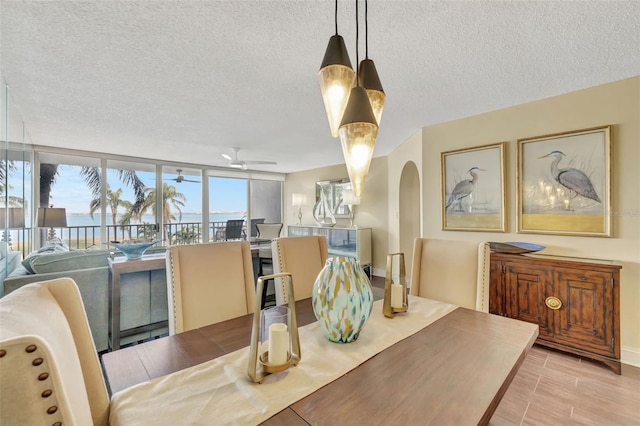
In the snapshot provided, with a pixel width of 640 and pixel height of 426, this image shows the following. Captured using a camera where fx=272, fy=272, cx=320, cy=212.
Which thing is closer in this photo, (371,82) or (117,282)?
(371,82)

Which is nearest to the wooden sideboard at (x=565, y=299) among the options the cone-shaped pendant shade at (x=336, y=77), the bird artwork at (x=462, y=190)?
the bird artwork at (x=462, y=190)

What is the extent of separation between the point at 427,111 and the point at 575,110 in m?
1.27

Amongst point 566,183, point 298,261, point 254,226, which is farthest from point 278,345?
point 254,226

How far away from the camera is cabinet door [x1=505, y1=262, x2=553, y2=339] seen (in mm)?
2387

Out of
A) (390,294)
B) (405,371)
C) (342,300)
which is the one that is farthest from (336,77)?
(405,371)

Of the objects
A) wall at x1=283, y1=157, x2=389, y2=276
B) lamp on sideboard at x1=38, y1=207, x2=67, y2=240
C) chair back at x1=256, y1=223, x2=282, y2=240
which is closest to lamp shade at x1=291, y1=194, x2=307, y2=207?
wall at x1=283, y1=157, x2=389, y2=276

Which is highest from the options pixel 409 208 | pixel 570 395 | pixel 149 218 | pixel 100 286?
pixel 409 208

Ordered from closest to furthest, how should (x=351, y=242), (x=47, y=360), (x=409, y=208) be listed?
(x=47, y=360) < (x=409, y=208) < (x=351, y=242)

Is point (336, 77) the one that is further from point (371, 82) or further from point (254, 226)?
point (254, 226)

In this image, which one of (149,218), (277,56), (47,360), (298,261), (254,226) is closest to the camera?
(47,360)

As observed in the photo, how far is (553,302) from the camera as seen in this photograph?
2.35 metres

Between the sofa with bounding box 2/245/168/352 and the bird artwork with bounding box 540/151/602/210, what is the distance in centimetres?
381

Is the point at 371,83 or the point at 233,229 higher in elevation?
the point at 371,83

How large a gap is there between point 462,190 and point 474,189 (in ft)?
0.41
